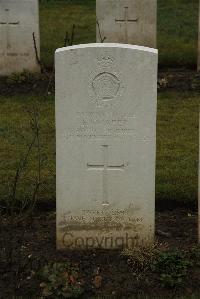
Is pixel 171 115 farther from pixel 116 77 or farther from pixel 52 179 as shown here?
→ pixel 116 77

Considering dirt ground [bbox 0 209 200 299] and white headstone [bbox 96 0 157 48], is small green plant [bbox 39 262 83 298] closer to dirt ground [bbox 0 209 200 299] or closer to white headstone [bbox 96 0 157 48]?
dirt ground [bbox 0 209 200 299]

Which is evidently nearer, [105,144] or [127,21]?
[105,144]

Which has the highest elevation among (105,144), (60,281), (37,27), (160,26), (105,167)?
(37,27)

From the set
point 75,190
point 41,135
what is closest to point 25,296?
point 75,190

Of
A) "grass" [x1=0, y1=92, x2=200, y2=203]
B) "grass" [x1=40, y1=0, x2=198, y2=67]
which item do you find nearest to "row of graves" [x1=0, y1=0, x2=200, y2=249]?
"grass" [x1=0, y1=92, x2=200, y2=203]

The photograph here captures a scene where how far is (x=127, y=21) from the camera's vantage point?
1069 cm

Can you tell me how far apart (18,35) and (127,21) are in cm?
154

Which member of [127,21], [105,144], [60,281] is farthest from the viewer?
[127,21]

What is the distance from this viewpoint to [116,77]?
5.12 metres

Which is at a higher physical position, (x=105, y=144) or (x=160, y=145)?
(x=105, y=144)

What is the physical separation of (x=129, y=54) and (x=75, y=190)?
101 centimetres

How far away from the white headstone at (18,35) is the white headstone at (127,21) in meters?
0.93

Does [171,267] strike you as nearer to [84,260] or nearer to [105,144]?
[84,260]

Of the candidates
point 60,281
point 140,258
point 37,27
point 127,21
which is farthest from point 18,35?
point 60,281
